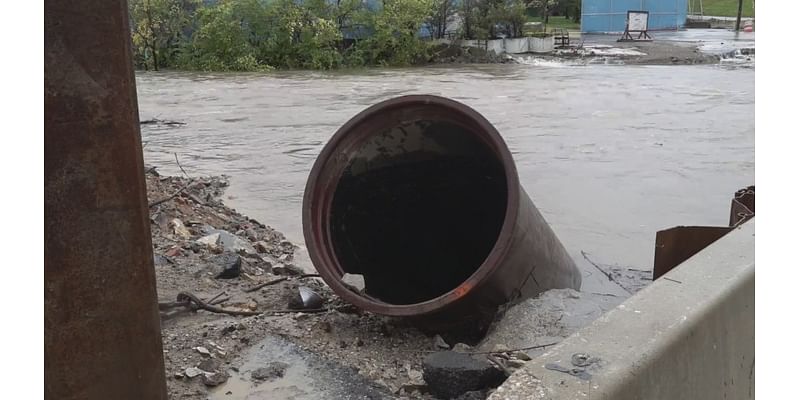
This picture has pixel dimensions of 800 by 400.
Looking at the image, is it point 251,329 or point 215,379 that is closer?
point 215,379

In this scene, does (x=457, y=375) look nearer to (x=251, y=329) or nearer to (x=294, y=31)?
(x=251, y=329)

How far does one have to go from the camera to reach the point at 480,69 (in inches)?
1025

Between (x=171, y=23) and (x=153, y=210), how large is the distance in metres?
24.9

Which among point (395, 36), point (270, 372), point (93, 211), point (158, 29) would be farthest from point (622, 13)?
point (93, 211)

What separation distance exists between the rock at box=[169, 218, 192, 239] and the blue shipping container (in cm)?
3670

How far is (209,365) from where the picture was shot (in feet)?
10.3

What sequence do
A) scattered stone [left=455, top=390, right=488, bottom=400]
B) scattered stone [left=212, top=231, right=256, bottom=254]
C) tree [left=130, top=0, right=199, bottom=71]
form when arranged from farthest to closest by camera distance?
tree [left=130, top=0, right=199, bottom=71] → scattered stone [left=212, top=231, right=256, bottom=254] → scattered stone [left=455, top=390, right=488, bottom=400]

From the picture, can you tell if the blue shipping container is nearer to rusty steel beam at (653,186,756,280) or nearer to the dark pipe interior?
the dark pipe interior

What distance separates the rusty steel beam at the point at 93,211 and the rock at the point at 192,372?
2.89 feet

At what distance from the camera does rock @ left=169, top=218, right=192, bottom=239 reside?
5.37m

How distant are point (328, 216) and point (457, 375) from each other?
1445mm

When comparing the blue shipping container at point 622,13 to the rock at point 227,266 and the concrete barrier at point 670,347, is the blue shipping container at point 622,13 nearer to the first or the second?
the rock at point 227,266

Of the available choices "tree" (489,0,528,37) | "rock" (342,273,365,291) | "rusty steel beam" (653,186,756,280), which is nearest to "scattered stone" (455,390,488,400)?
"rock" (342,273,365,291)

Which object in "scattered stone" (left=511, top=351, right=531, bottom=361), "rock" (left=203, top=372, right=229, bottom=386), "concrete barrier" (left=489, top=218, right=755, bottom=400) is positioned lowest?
"scattered stone" (left=511, top=351, right=531, bottom=361)
